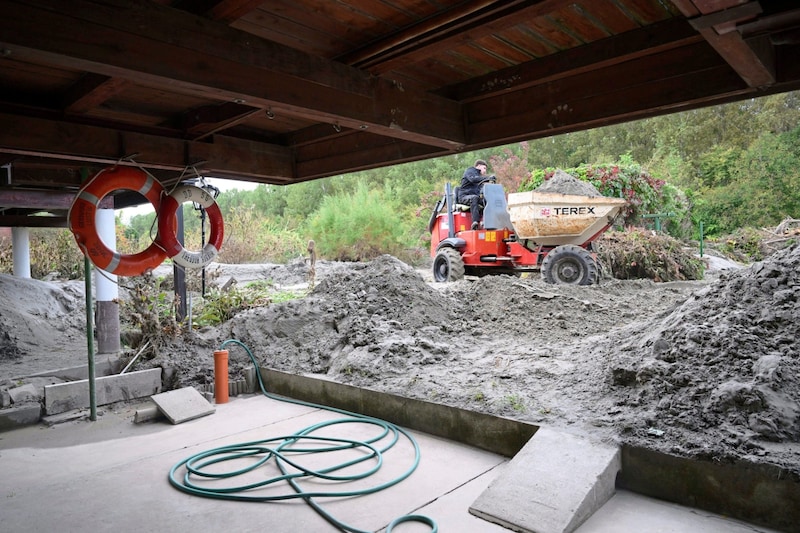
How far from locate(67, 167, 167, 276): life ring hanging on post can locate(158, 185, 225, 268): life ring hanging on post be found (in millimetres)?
163

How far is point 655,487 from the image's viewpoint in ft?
9.12

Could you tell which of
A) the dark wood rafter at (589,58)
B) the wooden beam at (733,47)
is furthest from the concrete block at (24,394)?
the wooden beam at (733,47)

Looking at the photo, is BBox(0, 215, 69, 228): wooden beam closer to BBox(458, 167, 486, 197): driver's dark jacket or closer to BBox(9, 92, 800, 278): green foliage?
BBox(9, 92, 800, 278): green foliage

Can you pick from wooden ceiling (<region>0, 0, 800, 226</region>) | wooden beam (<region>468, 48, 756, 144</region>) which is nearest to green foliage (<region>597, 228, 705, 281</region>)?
wooden beam (<region>468, 48, 756, 144</region>)

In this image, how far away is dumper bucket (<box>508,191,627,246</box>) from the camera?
8234 mm

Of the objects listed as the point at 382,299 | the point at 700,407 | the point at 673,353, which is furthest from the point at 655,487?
the point at 382,299

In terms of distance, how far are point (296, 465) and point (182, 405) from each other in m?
1.97

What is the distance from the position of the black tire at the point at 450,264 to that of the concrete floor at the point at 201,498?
5.43m

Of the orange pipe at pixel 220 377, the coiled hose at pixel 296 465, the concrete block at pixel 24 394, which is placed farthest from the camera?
the orange pipe at pixel 220 377

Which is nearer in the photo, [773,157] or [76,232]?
[76,232]

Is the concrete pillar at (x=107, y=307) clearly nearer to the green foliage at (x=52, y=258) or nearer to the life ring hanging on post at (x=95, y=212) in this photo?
the life ring hanging on post at (x=95, y=212)

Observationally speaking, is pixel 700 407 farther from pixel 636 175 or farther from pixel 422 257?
pixel 422 257

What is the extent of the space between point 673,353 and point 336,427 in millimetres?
2593

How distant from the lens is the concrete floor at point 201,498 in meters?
2.63
